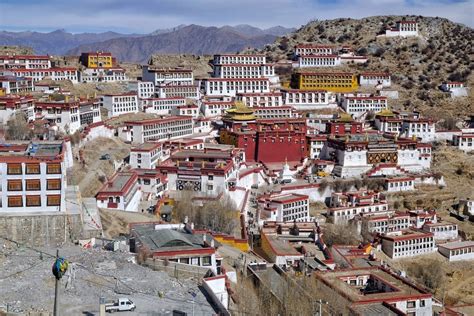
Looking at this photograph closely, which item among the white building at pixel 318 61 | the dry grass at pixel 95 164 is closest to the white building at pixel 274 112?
the dry grass at pixel 95 164

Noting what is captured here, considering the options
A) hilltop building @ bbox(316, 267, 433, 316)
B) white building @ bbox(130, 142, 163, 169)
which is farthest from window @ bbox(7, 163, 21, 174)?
white building @ bbox(130, 142, 163, 169)

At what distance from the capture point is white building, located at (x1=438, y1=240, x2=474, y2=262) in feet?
96.4

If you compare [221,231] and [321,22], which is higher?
[321,22]

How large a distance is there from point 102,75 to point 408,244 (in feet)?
91.5

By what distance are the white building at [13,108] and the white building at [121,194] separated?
8114mm

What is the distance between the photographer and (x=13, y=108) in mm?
31969

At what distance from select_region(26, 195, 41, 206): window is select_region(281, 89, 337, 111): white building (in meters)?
28.6

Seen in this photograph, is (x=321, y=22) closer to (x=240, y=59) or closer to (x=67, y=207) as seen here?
(x=240, y=59)

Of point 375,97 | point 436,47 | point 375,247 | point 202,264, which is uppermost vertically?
point 436,47

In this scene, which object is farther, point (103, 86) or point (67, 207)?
point (103, 86)

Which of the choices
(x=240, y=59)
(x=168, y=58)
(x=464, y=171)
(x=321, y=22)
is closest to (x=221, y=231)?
(x=464, y=171)

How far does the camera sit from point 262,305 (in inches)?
615

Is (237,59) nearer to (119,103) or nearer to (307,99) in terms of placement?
(307,99)

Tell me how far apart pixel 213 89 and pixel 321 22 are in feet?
117
